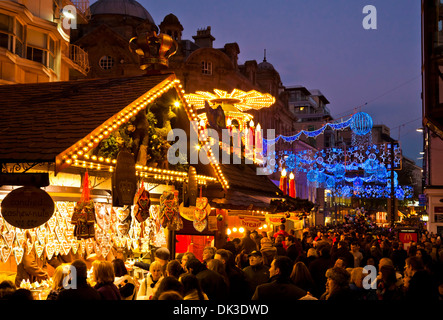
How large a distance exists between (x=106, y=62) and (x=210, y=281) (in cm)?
3919

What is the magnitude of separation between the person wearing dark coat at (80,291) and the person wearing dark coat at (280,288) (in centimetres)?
193

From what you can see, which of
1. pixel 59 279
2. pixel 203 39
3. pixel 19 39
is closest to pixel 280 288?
pixel 59 279

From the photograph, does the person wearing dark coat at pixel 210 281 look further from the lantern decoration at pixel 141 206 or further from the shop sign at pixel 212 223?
the shop sign at pixel 212 223

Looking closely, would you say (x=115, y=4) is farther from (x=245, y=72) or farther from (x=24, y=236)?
(x=24, y=236)

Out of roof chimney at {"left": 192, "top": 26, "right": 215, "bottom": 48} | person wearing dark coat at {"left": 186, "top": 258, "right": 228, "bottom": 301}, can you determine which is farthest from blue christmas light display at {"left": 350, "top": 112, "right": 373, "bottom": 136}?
person wearing dark coat at {"left": 186, "top": 258, "right": 228, "bottom": 301}

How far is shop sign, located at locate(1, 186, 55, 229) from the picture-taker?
7043 mm

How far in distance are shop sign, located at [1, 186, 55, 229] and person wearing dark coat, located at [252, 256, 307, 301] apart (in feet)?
10.3

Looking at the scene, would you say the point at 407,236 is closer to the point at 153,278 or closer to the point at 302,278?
the point at 302,278

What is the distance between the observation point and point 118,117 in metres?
8.70

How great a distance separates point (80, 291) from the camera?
18.3 feet

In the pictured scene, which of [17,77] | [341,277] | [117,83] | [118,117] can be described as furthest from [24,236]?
[17,77]

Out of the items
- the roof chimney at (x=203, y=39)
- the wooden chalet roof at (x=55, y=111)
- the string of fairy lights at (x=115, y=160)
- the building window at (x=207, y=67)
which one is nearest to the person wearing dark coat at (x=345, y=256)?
the string of fairy lights at (x=115, y=160)

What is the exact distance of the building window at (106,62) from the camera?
43594mm

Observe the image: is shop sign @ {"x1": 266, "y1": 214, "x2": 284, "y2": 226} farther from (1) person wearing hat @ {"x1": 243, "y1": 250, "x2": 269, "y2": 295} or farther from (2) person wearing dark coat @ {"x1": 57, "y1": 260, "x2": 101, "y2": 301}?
(2) person wearing dark coat @ {"x1": 57, "y1": 260, "x2": 101, "y2": 301}
